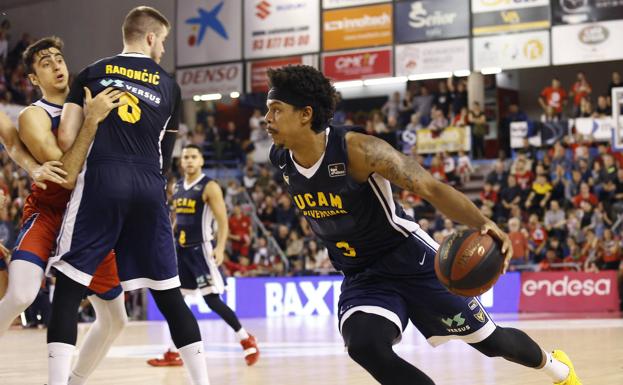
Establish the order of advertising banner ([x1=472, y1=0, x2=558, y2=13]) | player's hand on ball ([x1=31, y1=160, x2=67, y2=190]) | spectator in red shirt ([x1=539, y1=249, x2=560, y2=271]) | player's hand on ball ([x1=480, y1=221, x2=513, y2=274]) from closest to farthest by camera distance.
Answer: player's hand on ball ([x1=480, y1=221, x2=513, y2=274]) < player's hand on ball ([x1=31, y1=160, x2=67, y2=190]) < spectator in red shirt ([x1=539, y1=249, x2=560, y2=271]) < advertising banner ([x1=472, y1=0, x2=558, y2=13])

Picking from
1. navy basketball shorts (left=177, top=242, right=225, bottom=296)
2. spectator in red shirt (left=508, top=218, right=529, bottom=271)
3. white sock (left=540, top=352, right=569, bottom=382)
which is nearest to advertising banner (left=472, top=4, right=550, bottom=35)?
spectator in red shirt (left=508, top=218, right=529, bottom=271)

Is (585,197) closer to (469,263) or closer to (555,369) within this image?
(555,369)

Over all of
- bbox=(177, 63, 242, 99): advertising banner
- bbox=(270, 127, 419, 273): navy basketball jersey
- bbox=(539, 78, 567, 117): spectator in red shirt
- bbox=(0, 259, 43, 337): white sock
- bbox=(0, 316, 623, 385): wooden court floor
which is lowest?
bbox=(0, 316, 623, 385): wooden court floor

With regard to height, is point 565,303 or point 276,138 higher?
point 276,138

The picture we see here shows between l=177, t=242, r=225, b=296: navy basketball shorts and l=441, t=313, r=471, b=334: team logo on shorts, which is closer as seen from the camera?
l=441, t=313, r=471, b=334: team logo on shorts

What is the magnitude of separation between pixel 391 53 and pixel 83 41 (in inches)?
286

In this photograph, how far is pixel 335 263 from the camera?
480cm

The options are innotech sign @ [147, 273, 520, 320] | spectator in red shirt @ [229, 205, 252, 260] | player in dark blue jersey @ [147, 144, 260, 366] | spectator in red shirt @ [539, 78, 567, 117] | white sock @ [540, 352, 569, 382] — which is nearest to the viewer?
white sock @ [540, 352, 569, 382]

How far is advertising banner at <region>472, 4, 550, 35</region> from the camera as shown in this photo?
2006cm

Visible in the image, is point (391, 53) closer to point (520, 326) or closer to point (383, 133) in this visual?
point (383, 133)

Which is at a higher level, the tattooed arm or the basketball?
the tattooed arm

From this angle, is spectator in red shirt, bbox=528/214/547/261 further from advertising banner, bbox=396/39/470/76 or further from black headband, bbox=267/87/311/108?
black headband, bbox=267/87/311/108

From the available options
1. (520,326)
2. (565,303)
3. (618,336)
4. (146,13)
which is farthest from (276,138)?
(565,303)

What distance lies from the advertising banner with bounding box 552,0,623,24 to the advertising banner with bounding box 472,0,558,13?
0.37 metres
